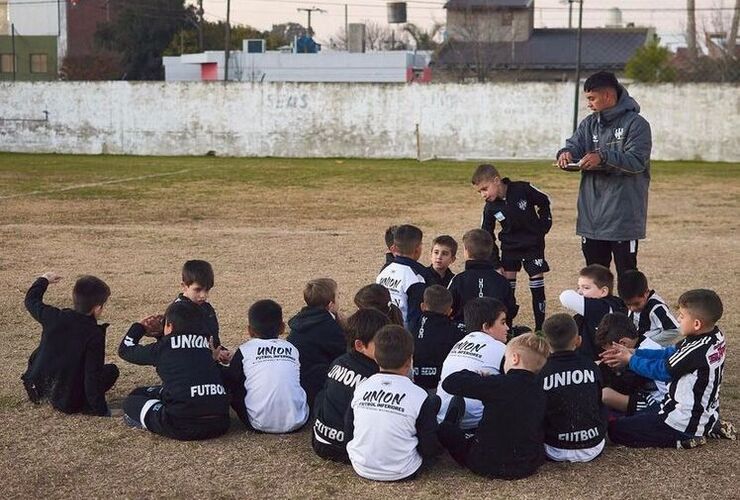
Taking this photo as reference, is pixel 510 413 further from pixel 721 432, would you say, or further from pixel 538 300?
pixel 538 300

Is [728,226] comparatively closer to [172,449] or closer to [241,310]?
[241,310]

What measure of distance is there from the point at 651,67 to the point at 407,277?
36.4m

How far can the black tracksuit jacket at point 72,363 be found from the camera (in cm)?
609

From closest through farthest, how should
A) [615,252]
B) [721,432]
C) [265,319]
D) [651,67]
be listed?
[721,432], [265,319], [615,252], [651,67]

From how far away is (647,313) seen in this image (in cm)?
661

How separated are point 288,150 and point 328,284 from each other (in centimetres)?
3134

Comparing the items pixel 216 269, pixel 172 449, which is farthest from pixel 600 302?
pixel 216 269

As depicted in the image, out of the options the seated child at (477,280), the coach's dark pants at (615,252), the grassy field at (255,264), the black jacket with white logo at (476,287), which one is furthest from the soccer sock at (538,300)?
the black jacket with white logo at (476,287)

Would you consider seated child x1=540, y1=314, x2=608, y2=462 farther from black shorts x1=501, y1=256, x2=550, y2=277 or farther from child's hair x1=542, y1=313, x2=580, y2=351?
black shorts x1=501, y1=256, x2=550, y2=277

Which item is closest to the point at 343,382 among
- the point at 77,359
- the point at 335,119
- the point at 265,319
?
the point at 265,319

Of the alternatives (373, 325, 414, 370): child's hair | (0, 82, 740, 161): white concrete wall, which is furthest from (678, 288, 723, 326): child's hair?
(0, 82, 740, 161): white concrete wall

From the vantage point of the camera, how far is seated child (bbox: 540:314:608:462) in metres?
5.27

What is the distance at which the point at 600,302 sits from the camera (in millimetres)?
6605

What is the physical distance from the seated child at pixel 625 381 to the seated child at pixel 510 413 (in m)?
0.96
